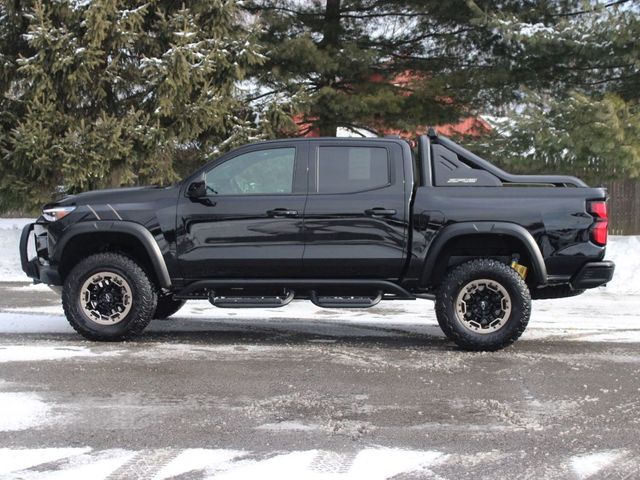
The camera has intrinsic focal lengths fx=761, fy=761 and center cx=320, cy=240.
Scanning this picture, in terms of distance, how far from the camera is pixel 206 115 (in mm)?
14070

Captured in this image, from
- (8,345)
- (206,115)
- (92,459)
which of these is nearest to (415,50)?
(206,115)

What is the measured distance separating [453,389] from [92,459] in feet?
8.56

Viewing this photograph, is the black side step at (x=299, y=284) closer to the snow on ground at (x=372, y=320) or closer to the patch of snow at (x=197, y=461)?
the snow on ground at (x=372, y=320)

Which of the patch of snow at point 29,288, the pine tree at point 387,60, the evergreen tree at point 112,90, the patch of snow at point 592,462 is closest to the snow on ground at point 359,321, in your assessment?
the patch of snow at point 29,288

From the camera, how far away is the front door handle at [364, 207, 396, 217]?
675 cm

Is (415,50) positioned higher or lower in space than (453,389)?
higher

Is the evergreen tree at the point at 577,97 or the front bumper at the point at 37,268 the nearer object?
the front bumper at the point at 37,268

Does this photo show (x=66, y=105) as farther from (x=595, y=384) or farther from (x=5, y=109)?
(x=595, y=384)

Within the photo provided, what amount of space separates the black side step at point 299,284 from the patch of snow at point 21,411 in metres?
2.06

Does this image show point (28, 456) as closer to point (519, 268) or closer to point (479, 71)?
point (519, 268)

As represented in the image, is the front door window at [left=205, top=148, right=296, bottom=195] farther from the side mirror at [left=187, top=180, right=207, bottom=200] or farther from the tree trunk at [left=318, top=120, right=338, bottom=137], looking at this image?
the tree trunk at [left=318, top=120, right=338, bottom=137]

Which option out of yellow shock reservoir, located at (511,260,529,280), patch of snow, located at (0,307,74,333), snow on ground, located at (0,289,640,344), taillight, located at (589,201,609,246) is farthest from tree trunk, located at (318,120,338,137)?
taillight, located at (589,201,609,246)

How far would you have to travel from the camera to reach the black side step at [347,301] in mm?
6781

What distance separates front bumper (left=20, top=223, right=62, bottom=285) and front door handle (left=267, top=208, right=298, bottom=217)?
6.92 feet
